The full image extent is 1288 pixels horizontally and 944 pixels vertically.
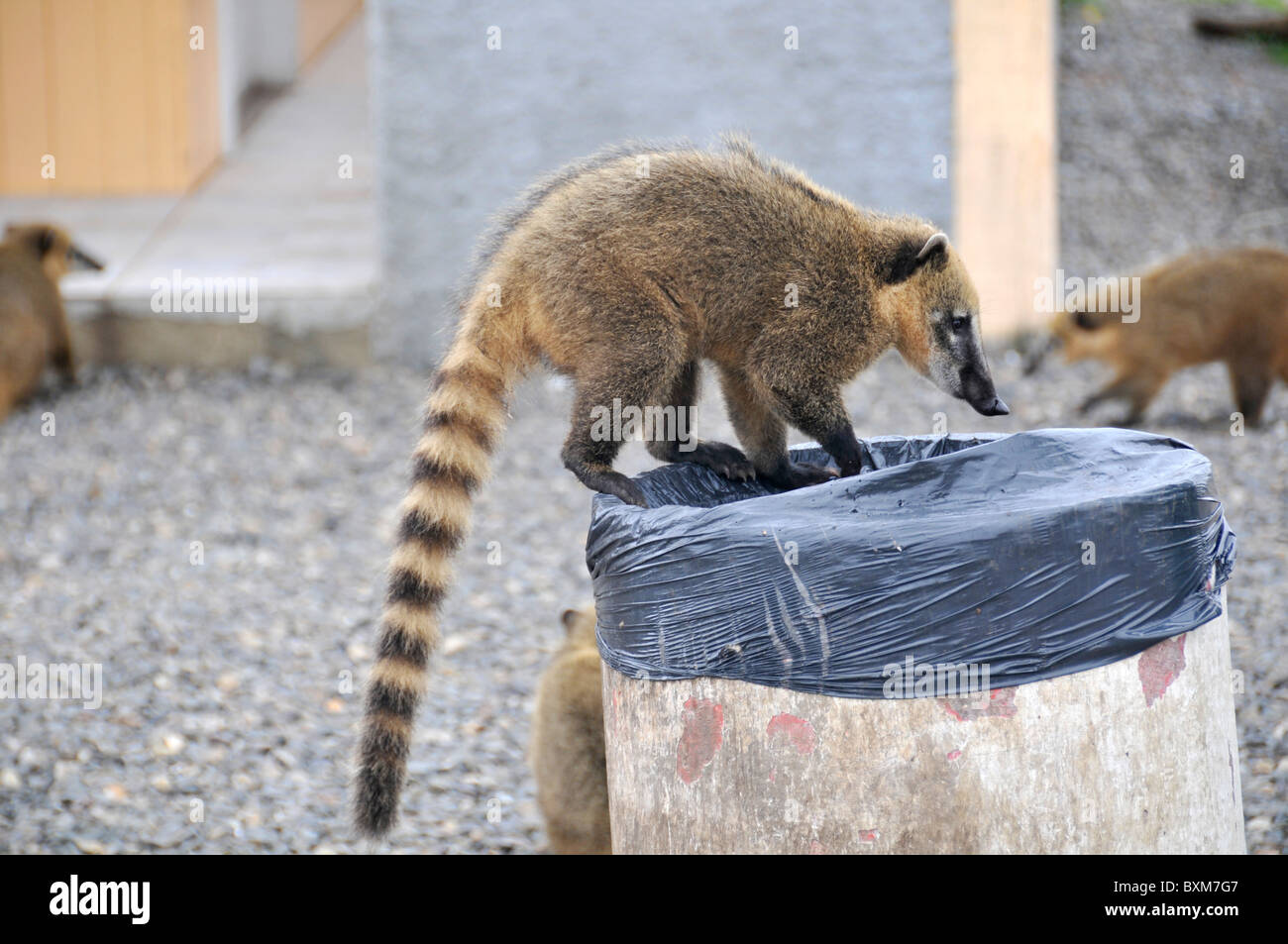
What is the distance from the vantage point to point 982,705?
8.78ft

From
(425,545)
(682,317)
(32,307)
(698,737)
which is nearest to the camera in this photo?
(698,737)

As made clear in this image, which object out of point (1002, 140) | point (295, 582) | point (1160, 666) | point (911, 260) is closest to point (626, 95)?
point (1002, 140)

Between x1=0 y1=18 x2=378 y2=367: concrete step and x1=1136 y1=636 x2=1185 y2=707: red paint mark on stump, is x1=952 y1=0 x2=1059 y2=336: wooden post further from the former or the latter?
x1=1136 y1=636 x2=1185 y2=707: red paint mark on stump

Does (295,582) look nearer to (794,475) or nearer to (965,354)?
(794,475)

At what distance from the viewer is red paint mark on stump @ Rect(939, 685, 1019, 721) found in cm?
267

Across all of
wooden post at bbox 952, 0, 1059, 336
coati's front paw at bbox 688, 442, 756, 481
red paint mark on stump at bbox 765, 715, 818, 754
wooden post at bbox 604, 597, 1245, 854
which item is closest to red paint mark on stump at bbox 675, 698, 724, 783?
wooden post at bbox 604, 597, 1245, 854

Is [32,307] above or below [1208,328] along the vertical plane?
above

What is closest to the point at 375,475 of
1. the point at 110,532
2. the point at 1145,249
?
the point at 110,532

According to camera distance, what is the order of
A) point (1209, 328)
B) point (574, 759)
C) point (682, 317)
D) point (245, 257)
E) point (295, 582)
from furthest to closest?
point (245, 257) < point (1209, 328) < point (295, 582) < point (574, 759) < point (682, 317)

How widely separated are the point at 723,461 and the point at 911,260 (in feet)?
2.58

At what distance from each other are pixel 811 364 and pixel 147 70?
8.18 meters

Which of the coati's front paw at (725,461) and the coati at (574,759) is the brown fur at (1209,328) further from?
the coati at (574,759)

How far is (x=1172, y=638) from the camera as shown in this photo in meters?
2.78

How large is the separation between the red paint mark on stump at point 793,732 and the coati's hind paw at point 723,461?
1.32m
